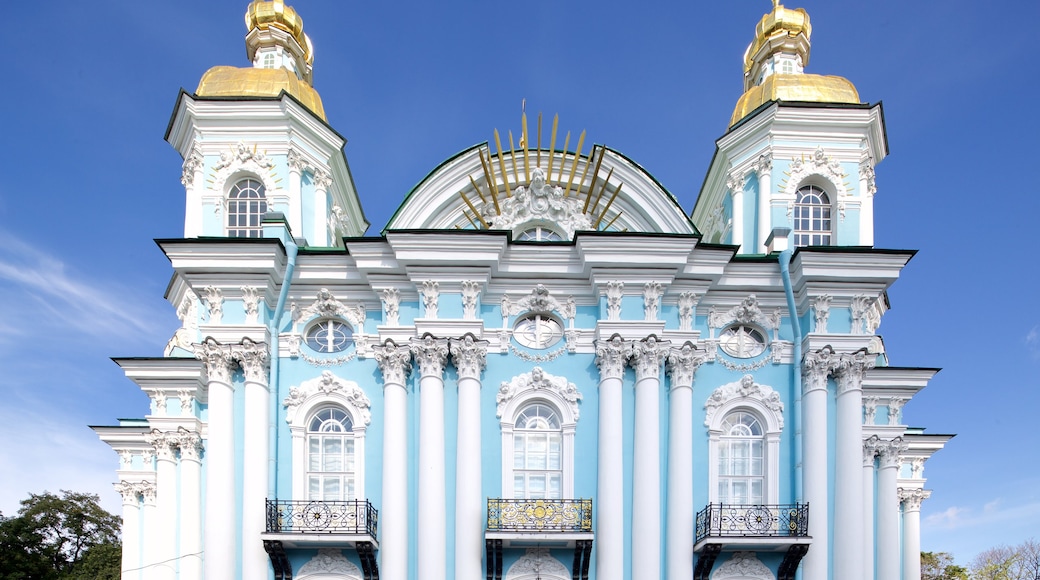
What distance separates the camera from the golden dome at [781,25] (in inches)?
886

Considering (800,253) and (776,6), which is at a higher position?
(776,6)

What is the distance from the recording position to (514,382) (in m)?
17.7

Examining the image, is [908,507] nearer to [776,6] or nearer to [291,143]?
[776,6]

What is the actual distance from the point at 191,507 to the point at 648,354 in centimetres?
926

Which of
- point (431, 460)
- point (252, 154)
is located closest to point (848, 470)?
point (431, 460)

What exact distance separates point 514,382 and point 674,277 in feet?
11.9

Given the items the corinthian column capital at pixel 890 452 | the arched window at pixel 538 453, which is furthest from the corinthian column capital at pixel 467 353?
the corinthian column capital at pixel 890 452

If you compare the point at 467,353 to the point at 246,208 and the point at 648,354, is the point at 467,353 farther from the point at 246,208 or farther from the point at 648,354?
the point at 246,208

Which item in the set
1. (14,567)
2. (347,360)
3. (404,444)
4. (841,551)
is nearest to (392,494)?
(404,444)

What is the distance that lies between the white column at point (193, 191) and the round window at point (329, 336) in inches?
132

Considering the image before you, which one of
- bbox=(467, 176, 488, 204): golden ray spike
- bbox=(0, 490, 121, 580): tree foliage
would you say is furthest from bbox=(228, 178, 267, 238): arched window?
bbox=(0, 490, 121, 580): tree foliage

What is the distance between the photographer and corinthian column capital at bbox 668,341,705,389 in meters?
17.6

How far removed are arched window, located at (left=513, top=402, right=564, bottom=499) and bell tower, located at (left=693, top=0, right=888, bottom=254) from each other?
5.53m

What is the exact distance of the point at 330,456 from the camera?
57.7 ft
